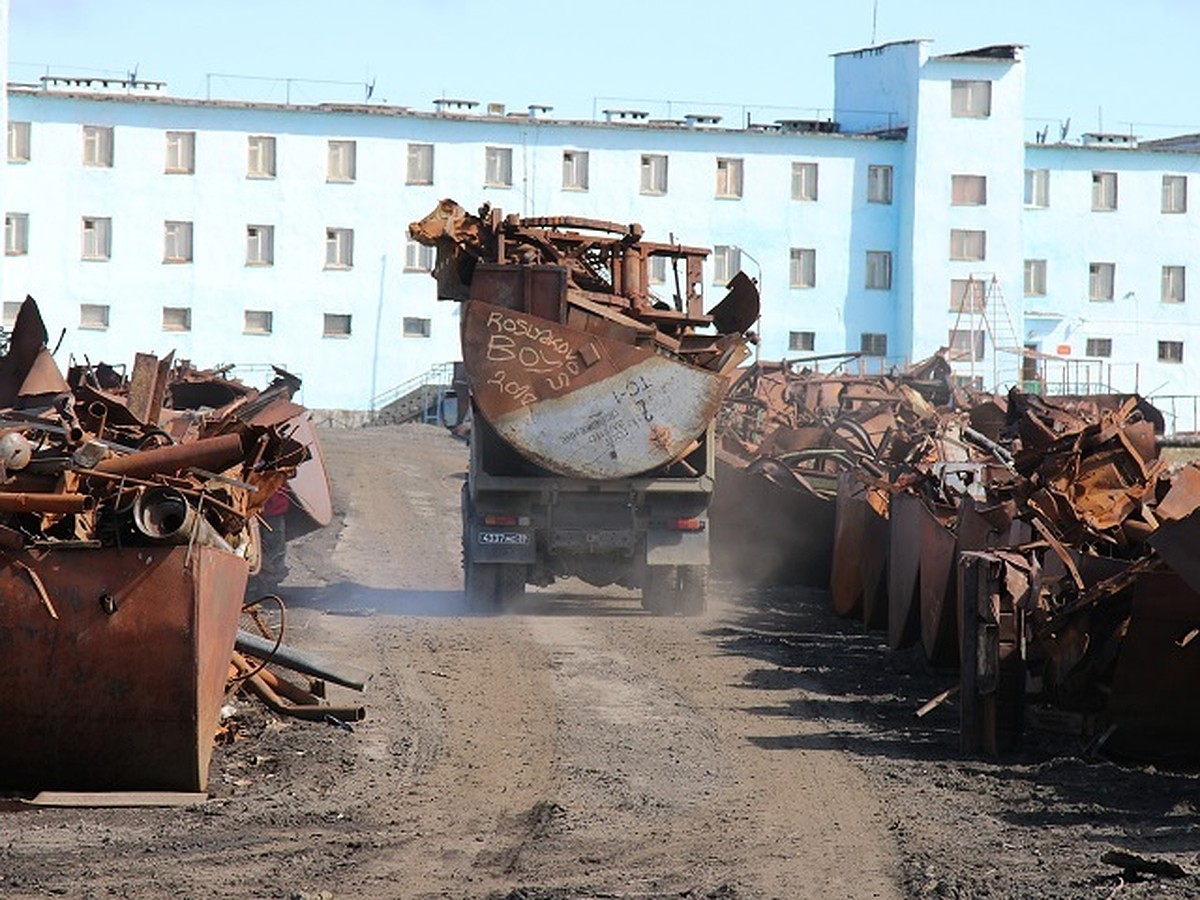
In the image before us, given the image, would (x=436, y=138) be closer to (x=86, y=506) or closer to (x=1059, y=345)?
(x=1059, y=345)

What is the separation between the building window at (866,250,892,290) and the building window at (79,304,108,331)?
24114 mm

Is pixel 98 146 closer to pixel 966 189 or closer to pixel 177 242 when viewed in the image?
pixel 177 242

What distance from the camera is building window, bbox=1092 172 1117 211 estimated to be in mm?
69188

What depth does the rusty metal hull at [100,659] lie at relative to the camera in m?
9.22

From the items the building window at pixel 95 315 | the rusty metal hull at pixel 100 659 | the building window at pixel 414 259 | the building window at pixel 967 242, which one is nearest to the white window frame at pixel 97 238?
the building window at pixel 95 315

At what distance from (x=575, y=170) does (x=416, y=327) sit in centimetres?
690

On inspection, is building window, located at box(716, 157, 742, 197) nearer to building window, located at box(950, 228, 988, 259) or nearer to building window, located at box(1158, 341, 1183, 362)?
building window, located at box(950, 228, 988, 259)

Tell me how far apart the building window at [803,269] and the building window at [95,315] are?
21333mm

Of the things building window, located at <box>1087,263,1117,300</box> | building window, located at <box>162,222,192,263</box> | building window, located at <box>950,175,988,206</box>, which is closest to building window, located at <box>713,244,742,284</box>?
building window, located at <box>950,175,988,206</box>

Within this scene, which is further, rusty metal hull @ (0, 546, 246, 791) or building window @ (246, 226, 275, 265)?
building window @ (246, 226, 275, 265)

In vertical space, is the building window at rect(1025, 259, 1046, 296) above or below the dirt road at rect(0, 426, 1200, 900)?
above

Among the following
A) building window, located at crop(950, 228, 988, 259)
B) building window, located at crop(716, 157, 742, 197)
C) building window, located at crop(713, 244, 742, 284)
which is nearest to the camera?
building window, located at crop(716, 157, 742, 197)

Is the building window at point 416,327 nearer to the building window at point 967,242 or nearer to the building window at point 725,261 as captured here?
the building window at point 725,261

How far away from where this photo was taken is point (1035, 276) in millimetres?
69062
